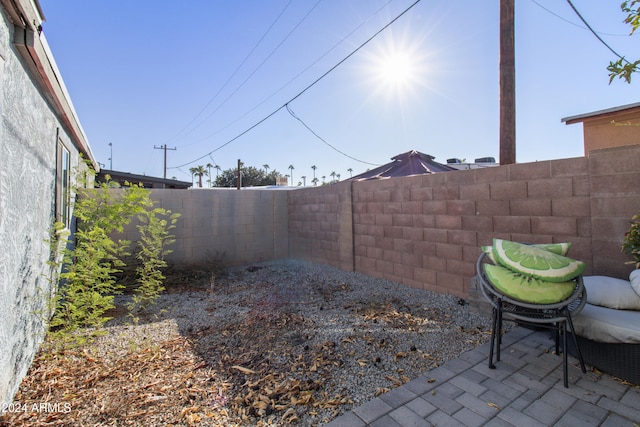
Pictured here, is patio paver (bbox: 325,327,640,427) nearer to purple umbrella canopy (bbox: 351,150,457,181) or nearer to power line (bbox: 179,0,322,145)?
purple umbrella canopy (bbox: 351,150,457,181)

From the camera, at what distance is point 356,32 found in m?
5.99

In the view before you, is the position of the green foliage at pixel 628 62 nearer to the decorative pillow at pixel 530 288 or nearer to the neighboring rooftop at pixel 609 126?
the decorative pillow at pixel 530 288

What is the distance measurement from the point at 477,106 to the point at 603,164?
3988mm

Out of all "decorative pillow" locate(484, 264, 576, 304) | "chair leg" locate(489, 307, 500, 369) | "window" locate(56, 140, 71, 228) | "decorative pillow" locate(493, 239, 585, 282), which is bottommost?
"chair leg" locate(489, 307, 500, 369)

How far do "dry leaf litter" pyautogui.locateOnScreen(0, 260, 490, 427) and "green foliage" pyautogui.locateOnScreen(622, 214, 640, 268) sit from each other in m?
1.33

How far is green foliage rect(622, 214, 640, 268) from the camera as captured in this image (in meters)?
2.39

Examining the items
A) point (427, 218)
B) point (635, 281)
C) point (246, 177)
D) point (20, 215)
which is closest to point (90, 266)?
point (20, 215)

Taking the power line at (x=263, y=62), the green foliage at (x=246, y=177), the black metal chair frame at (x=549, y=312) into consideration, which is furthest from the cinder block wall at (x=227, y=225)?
the green foliage at (x=246, y=177)

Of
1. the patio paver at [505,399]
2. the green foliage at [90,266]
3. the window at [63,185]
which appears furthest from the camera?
the window at [63,185]

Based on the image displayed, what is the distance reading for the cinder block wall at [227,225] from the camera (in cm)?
639

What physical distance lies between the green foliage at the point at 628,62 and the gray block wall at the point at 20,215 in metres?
3.51

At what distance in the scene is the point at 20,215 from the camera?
209 cm

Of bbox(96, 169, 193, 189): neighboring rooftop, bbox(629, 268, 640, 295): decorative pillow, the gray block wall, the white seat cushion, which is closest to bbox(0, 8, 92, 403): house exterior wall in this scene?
the gray block wall

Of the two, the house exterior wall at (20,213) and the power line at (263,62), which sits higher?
the power line at (263,62)
